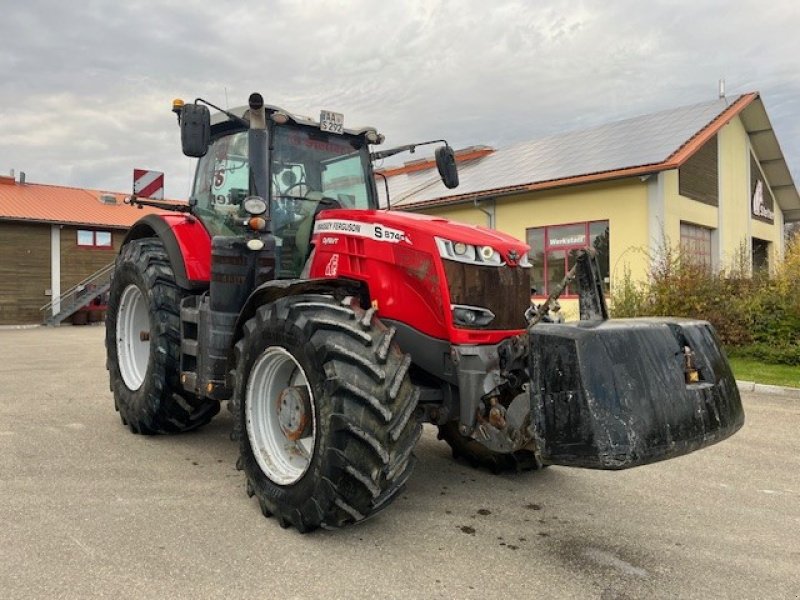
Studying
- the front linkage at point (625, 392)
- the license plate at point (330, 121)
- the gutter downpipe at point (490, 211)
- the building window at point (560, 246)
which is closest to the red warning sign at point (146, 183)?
the license plate at point (330, 121)

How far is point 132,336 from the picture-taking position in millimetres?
6113

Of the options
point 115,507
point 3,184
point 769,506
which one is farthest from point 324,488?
point 3,184

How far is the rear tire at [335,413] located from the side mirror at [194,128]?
1247mm

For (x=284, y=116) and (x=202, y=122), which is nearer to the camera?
(x=202, y=122)

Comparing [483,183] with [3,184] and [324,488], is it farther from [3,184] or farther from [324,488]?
[3,184]

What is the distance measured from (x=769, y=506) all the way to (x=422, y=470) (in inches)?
93.2

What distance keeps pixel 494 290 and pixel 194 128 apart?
2245 mm

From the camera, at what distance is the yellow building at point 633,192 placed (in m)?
14.8

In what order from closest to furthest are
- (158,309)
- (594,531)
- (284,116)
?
(594,531)
(284,116)
(158,309)

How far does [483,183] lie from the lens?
18484 mm

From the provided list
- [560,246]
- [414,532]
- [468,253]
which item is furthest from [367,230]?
[560,246]

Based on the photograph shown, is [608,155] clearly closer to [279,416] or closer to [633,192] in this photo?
[633,192]

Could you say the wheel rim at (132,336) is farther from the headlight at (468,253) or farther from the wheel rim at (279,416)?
the headlight at (468,253)

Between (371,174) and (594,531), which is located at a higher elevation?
(371,174)
